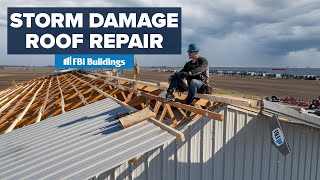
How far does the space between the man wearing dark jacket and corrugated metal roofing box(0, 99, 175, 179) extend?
1.60 m

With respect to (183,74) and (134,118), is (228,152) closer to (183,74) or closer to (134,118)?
(183,74)

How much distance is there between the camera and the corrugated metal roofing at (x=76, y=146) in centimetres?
524

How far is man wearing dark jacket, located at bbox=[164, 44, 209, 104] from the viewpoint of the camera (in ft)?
25.9

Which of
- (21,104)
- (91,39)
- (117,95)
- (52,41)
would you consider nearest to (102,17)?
(91,39)

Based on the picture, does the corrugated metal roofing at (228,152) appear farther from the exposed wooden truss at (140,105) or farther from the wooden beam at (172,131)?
the wooden beam at (172,131)

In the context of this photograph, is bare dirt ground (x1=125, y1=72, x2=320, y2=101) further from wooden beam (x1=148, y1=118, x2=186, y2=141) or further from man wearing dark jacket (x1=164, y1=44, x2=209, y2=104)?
wooden beam (x1=148, y1=118, x2=186, y2=141)

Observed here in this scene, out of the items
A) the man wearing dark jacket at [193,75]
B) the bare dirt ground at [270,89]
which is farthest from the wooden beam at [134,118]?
the bare dirt ground at [270,89]

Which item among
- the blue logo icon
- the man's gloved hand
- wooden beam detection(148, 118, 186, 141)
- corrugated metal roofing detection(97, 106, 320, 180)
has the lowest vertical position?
corrugated metal roofing detection(97, 106, 320, 180)

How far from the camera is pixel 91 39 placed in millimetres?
32375

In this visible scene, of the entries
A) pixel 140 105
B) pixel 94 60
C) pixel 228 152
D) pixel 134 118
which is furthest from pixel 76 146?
pixel 94 60

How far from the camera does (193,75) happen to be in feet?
25.8

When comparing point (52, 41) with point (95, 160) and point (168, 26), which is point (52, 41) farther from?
point (95, 160)

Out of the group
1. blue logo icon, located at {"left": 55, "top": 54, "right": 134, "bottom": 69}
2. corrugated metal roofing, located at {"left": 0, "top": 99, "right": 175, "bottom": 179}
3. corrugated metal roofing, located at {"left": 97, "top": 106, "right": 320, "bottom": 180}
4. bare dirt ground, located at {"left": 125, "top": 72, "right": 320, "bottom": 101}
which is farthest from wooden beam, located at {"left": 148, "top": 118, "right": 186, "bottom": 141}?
bare dirt ground, located at {"left": 125, "top": 72, "right": 320, "bottom": 101}

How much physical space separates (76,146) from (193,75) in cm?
320
